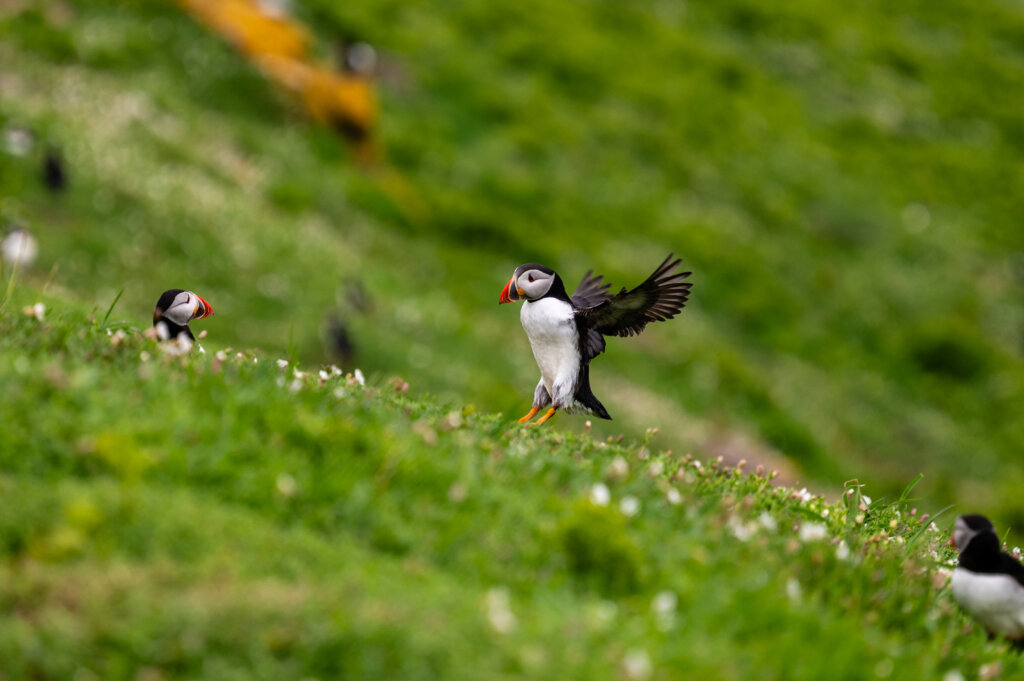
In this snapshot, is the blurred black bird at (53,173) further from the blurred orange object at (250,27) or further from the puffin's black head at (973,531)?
the puffin's black head at (973,531)

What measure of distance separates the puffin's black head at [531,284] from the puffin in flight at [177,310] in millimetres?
2064

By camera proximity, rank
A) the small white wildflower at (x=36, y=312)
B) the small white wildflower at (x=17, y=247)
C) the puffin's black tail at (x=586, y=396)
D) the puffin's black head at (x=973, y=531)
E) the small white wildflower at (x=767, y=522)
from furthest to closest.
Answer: the small white wildflower at (x=17, y=247) < the puffin's black tail at (x=586, y=396) < the small white wildflower at (x=36, y=312) < the small white wildflower at (x=767, y=522) < the puffin's black head at (x=973, y=531)

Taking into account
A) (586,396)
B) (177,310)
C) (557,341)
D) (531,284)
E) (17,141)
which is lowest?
(177,310)

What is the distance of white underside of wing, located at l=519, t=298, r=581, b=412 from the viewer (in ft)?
21.2

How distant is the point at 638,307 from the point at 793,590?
219 cm

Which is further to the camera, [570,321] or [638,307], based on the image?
[570,321]

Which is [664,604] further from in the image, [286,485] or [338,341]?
[338,341]

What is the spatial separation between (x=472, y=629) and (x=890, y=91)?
33949 millimetres

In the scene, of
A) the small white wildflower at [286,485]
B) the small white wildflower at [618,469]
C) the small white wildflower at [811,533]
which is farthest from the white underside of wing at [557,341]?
the small white wildflower at [286,485]

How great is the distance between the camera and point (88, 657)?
3828 mm

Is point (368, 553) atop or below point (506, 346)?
below

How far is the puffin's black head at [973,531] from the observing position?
5.07 meters

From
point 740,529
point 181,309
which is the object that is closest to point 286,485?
point 181,309

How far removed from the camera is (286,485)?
4820mm
